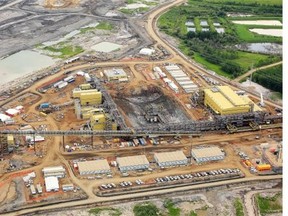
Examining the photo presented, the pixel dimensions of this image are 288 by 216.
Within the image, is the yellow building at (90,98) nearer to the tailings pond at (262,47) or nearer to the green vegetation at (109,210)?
the green vegetation at (109,210)

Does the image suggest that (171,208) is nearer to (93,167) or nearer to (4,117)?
(93,167)

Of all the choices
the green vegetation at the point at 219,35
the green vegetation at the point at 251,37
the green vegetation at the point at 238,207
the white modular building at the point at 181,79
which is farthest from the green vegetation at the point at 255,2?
the green vegetation at the point at 238,207

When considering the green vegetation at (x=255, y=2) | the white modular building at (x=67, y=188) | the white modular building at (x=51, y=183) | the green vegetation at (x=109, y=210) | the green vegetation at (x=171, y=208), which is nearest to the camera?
the green vegetation at (x=109, y=210)

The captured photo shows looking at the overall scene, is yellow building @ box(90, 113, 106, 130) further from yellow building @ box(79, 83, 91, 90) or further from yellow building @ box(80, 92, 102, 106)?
yellow building @ box(79, 83, 91, 90)

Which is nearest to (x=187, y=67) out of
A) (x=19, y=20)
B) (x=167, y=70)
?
(x=167, y=70)

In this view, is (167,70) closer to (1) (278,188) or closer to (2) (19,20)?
(1) (278,188)
